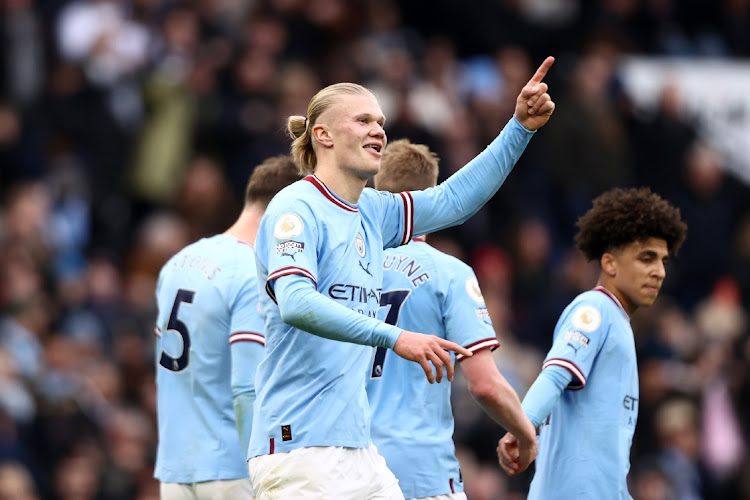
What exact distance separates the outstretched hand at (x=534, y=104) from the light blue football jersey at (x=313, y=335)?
0.84m

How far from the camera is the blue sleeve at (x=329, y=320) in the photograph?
515cm

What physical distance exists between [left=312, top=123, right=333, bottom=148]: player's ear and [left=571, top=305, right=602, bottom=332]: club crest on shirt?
5.66 feet

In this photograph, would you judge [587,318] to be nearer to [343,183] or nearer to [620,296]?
[620,296]

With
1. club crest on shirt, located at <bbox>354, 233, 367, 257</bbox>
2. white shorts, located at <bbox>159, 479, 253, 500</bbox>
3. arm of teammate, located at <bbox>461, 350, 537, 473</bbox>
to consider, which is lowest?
white shorts, located at <bbox>159, 479, 253, 500</bbox>

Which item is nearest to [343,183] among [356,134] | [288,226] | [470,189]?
[356,134]

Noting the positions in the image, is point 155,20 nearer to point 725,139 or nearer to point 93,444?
point 93,444

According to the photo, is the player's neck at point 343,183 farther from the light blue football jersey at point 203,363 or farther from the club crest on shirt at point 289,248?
the light blue football jersey at point 203,363

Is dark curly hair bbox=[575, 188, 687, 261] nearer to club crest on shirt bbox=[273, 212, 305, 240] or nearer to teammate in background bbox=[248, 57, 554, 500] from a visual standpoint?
teammate in background bbox=[248, 57, 554, 500]

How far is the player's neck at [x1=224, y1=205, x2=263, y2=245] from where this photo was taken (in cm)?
720

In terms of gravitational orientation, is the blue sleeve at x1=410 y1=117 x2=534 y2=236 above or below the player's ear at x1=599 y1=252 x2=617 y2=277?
above

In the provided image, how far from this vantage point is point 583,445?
662 centimetres

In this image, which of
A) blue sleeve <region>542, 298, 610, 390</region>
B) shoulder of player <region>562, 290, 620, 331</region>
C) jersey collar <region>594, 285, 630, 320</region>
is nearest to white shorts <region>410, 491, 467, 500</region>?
blue sleeve <region>542, 298, 610, 390</region>

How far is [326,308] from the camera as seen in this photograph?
5.18 m

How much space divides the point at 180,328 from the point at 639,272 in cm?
237
